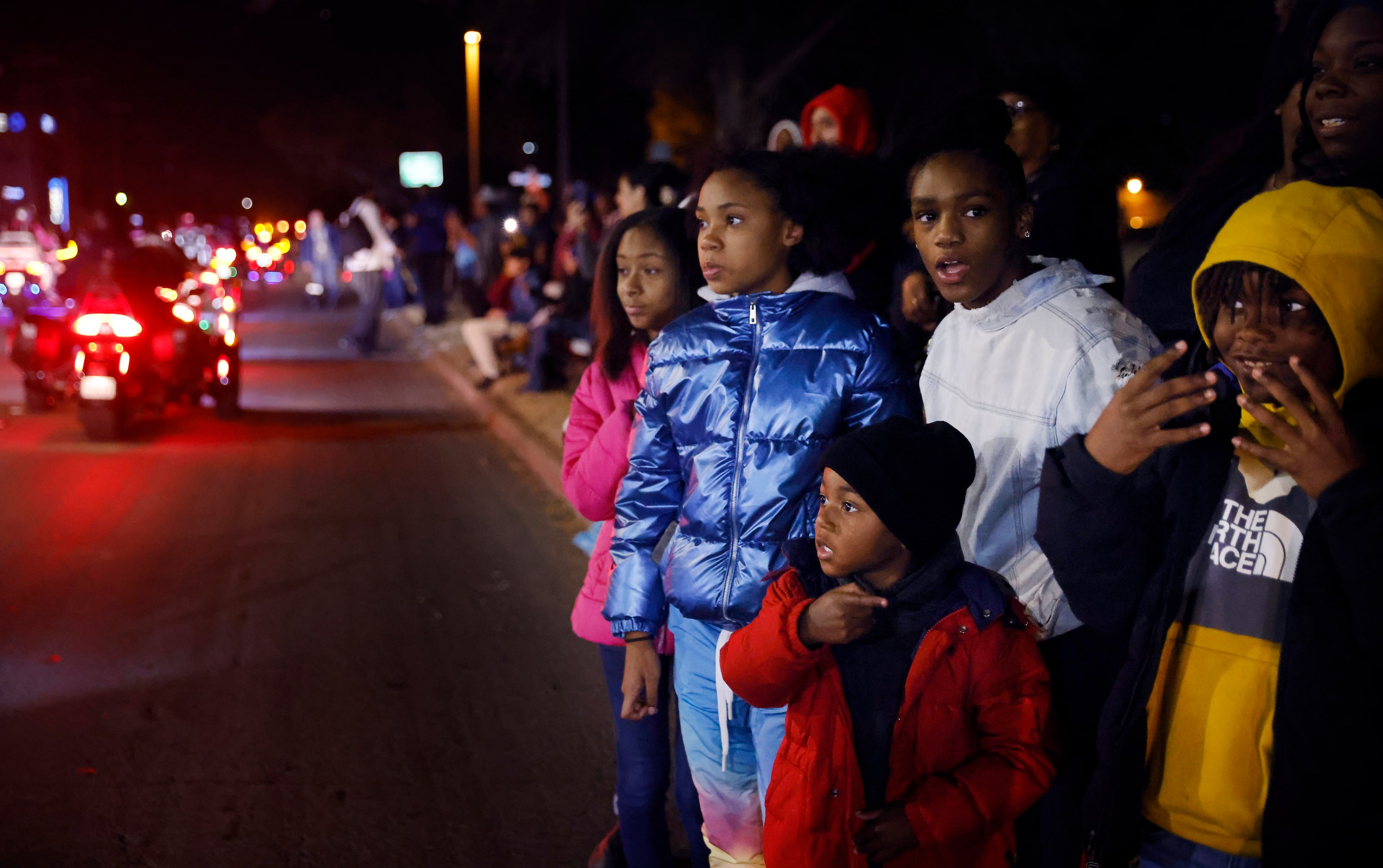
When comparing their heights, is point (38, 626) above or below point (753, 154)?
below

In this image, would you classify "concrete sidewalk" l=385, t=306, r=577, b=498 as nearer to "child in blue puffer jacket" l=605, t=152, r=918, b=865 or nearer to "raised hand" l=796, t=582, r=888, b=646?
"child in blue puffer jacket" l=605, t=152, r=918, b=865

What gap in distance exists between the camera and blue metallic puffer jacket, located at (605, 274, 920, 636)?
2.82 metres

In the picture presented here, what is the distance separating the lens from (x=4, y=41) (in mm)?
42875

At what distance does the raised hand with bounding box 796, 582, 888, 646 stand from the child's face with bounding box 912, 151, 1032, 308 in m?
0.81

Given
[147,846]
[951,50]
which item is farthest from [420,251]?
[147,846]

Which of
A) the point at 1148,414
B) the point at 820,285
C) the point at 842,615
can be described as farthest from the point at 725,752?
the point at 1148,414

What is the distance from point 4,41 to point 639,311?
47.5m

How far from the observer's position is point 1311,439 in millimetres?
1926

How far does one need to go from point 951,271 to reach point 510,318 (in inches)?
502

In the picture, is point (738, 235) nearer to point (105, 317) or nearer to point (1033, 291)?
point (1033, 291)

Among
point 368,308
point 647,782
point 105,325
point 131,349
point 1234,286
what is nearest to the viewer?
point 1234,286

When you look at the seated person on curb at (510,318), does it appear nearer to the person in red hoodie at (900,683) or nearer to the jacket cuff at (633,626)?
the jacket cuff at (633,626)

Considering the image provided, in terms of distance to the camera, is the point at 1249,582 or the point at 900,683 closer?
the point at 1249,582

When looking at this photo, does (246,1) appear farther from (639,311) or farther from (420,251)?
(639,311)
